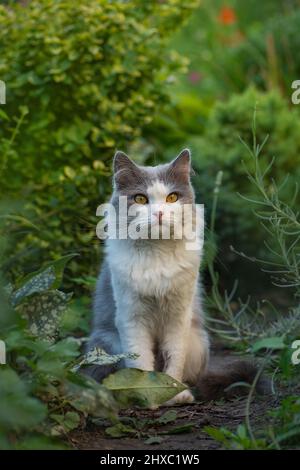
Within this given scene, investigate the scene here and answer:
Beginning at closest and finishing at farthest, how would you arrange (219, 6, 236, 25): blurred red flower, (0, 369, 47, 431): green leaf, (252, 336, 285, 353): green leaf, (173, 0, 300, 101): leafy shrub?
1. (0, 369, 47, 431): green leaf
2. (252, 336, 285, 353): green leaf
3. (173, 0, 300, 101): leafy shrub
4. (219, 6, 236, 25): blurred red flower

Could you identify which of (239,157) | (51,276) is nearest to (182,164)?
(51,276)

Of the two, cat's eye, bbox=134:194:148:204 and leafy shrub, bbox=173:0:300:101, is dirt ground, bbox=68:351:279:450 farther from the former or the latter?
leafy shrub, bbox=173:0:300:101

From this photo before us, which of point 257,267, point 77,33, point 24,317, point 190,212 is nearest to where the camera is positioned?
point 24,317

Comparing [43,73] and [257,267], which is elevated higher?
[43,73]

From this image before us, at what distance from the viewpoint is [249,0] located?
9.40 meters

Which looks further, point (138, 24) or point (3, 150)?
point (138, 24)

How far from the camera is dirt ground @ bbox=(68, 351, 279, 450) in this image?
2477 millimetres

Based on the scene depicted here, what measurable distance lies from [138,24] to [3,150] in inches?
45.0

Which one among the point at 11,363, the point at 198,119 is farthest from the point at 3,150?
the point at 198,119

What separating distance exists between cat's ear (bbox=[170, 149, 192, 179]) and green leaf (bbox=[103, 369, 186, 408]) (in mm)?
866

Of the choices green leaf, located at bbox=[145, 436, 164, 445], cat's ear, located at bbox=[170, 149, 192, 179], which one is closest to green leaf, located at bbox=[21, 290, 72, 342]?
green leaf, located at bbox=[145, 436, 164, 445]

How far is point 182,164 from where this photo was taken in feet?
10.5
